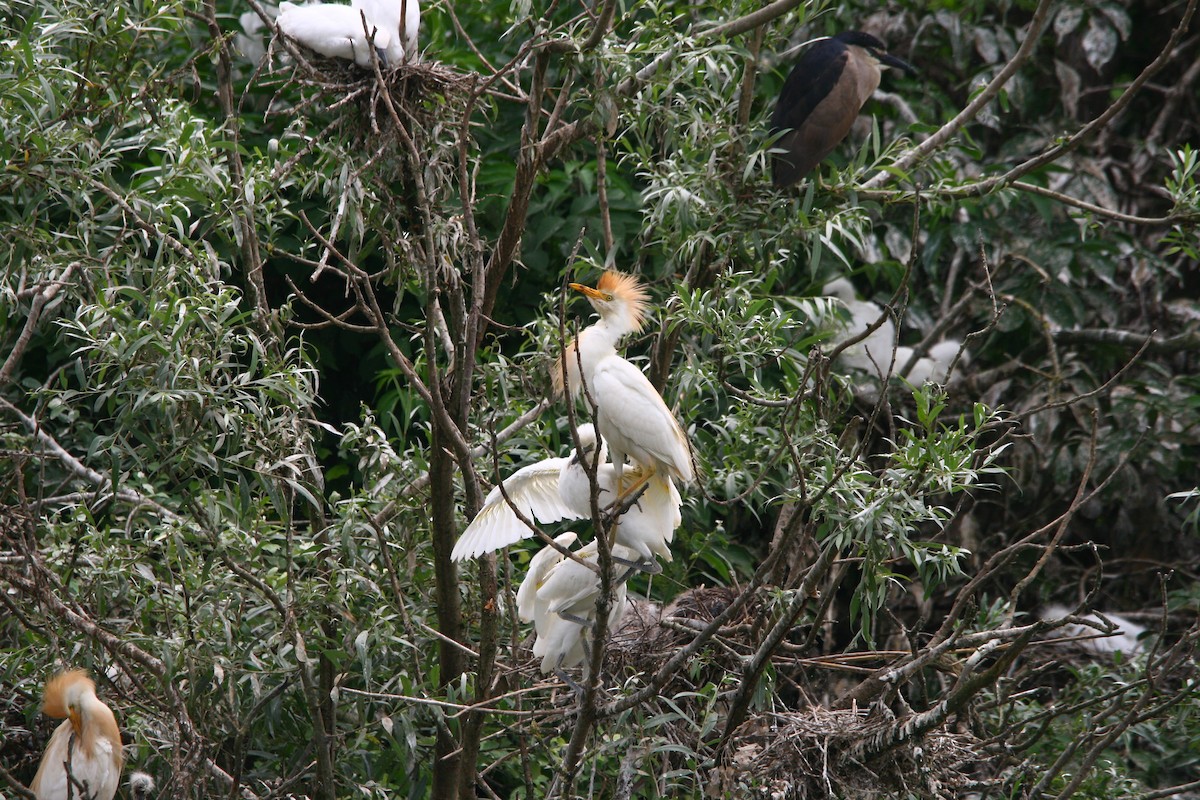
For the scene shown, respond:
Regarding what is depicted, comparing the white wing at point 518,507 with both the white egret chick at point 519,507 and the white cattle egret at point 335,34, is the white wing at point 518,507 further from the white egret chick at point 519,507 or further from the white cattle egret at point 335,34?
the white cattle egret at point 335,34

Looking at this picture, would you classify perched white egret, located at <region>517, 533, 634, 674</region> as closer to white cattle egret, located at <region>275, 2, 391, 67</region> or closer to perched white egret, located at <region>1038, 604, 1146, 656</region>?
white cattle egret, located at <region>275, 2, 391, 67</region>

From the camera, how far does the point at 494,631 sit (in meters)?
3.29

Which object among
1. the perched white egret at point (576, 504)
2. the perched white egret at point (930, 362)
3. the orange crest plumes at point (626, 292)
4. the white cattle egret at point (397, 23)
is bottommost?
the perched white egret at point (930, 362)

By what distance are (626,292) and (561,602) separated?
2.90ft

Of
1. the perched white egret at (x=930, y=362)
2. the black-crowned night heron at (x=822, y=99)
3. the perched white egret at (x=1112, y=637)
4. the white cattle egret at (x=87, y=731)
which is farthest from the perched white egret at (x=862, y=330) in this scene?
the white cattle egret at (x=87, y=731)

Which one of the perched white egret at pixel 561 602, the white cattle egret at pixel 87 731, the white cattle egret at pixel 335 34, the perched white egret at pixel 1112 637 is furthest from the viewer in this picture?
the perched white egret at pixel 1112 637

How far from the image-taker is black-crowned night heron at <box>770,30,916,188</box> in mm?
3945

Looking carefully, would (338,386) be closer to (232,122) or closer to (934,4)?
(232,122)

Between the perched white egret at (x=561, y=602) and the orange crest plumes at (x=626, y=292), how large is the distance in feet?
2.14

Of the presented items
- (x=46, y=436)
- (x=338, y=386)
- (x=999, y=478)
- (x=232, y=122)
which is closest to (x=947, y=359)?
(x=999, y=478)

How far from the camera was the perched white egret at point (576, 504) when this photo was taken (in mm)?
3156

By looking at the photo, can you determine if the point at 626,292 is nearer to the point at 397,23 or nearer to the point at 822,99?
the point at 397,23

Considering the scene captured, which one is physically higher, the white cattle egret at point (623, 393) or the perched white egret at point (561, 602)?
the white cattle egret at point (623, 393)

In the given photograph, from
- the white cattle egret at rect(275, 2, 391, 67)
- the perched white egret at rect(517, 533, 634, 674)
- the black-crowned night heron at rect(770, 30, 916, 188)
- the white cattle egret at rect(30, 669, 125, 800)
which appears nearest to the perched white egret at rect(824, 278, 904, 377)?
the black-crowned night heron at rect(770, 30, 916, 188)
